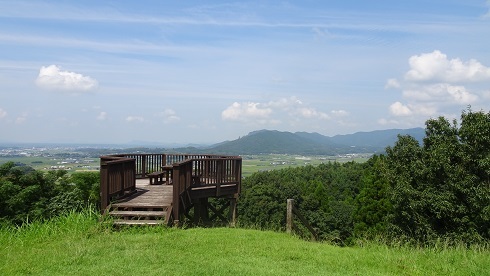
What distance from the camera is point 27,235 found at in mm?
8023

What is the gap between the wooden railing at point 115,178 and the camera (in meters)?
9.70

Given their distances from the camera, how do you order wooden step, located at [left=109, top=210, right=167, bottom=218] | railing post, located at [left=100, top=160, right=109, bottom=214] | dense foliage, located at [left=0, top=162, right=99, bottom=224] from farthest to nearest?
dense foliage, located at [left=0, top=162, right=99, bottom=224], railing post, located at [left=100, top=160, right=109, bottom=214], wooden step, located at [left=109, top=210, right=167, bottom=218]

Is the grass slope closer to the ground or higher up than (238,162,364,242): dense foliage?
higher up

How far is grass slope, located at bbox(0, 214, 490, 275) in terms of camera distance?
19.8 feet

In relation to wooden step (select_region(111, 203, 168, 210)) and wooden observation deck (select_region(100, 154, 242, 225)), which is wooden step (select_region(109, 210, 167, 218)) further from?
wooden step (select_region(111, 203, 168, 210))

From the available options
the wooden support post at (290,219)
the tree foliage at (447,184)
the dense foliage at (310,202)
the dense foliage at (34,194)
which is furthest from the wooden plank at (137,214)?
the dense foliage at (310,202)

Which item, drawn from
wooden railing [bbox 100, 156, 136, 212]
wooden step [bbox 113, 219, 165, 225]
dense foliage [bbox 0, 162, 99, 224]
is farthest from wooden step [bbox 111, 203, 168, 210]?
dense foliage [bbox 0, 162, 99, 224]

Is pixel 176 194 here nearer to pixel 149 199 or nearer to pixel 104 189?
pixel 149 199

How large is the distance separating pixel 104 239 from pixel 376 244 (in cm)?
550

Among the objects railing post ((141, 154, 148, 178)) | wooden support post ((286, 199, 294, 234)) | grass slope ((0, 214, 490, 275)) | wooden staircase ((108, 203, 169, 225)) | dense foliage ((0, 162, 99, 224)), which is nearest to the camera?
grass slope ((0, 214, 490, 275))

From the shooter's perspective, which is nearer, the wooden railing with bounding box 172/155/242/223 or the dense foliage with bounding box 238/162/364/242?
the wooden railing with bounding box 172/155/242/223

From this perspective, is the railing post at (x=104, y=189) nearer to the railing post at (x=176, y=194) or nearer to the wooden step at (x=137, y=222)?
the wooden step at (x=137, y=222)

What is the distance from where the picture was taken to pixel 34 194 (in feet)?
45.6

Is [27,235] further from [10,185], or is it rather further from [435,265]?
[435,265]
